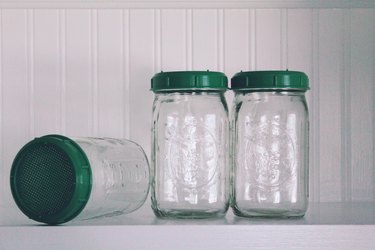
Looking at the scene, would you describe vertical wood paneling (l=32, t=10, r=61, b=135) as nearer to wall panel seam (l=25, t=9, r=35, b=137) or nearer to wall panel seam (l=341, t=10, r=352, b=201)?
wall panel seam (l=25, t=9, r=35, b=137)

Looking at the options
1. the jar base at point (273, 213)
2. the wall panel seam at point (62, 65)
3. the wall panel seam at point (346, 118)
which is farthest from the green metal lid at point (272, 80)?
the wall panel seam at point (62, 65)

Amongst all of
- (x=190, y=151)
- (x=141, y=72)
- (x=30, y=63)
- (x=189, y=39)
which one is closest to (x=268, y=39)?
(x=189, y=39)

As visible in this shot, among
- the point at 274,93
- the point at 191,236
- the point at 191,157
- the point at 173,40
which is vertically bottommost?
the point at 191,236

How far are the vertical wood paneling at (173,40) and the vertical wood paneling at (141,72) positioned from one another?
0.02m

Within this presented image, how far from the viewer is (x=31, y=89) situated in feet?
4.14

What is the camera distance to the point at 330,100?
1.26 metres

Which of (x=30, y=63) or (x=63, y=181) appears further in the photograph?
(x=30, y=63)

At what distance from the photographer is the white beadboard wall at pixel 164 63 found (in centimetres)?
126

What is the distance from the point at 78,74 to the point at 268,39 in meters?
0.39

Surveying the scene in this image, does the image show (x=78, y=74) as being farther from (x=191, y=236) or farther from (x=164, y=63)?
(x=191, y=236)

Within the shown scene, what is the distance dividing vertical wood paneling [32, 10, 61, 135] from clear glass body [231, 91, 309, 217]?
402 mm

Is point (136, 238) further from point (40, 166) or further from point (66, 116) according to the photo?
point (66, 116)

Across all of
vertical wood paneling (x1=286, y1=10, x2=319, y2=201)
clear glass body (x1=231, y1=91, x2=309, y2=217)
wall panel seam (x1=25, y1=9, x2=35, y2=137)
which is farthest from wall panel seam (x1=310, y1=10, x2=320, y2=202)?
wall panel seam (x1=25, y1=9, x2=35, y2=137)

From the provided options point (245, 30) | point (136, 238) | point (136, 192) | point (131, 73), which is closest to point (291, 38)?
point (245, 30)
